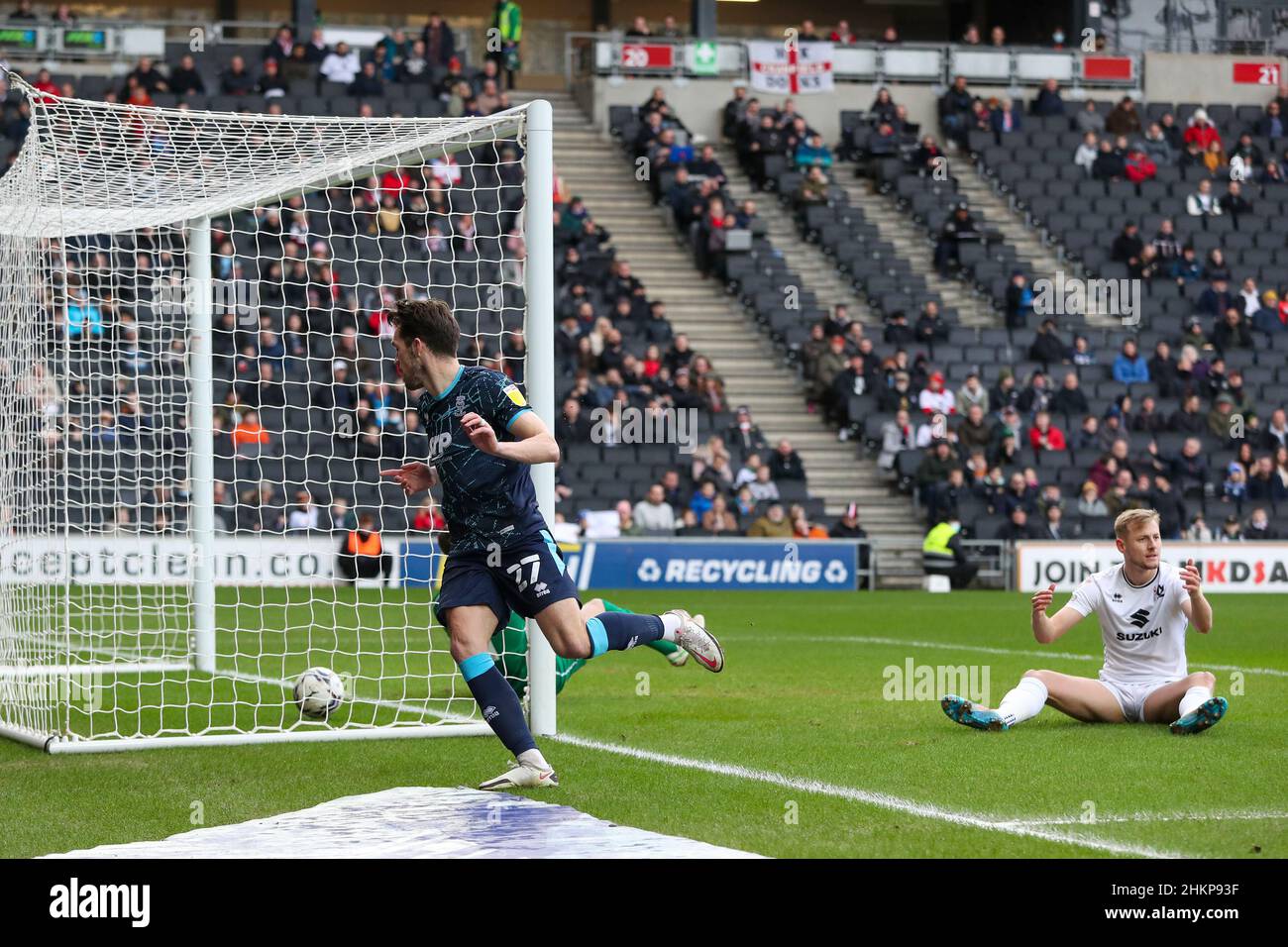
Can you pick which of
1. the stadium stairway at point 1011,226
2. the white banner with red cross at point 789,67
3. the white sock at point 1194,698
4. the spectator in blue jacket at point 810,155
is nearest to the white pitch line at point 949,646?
the white sock at point 1194,698

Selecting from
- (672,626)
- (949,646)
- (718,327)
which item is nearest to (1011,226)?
(718,327)

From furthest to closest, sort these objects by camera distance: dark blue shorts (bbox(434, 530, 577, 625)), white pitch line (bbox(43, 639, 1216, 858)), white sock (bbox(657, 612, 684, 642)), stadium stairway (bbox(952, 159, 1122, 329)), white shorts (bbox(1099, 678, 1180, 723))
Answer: stadium stairway (bbox(952, 159, 1122, 329)), white shorts (bbox(1099, 678, 1180, 723)), white sock (bbox(657, 612, 684, 642)), dark blue shorts (bbox(434, 530, 577, 625)), white pitch line (bbox(43, 639, 1216, 858))

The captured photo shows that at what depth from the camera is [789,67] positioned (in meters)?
32.5

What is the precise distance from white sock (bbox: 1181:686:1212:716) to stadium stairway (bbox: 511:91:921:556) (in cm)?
1691

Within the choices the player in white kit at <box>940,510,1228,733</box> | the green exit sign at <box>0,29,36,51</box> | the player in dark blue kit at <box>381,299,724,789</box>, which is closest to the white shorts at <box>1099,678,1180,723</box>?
the player in white kit at <box>940,510,1228,733</box>

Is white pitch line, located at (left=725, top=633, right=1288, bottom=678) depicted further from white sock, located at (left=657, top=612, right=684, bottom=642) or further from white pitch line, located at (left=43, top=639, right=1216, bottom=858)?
white pitch line, located at (left=43, top=639, right=1216, bottom=858)

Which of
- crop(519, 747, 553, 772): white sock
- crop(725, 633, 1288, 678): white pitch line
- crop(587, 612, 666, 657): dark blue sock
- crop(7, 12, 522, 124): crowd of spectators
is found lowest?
crop(725, 633, 1288, 678): white pitch line

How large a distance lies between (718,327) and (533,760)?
21.9m

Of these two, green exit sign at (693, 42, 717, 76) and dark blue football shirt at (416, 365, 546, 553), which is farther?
green exit sign at (693, 42, 717, 76)

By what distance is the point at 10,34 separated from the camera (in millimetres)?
→ 29203

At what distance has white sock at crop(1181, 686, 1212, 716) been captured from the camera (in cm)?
828

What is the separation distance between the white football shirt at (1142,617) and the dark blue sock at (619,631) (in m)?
2.11

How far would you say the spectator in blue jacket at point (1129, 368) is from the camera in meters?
27.8

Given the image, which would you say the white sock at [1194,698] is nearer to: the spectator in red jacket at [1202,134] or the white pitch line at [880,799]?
the white pitch line at [880,799]
